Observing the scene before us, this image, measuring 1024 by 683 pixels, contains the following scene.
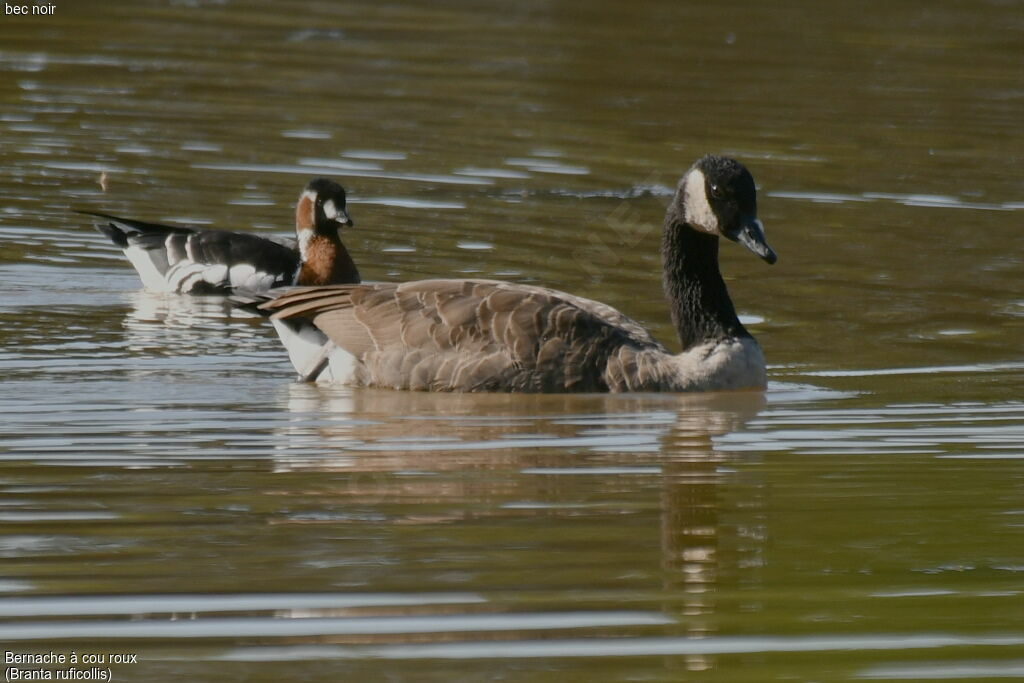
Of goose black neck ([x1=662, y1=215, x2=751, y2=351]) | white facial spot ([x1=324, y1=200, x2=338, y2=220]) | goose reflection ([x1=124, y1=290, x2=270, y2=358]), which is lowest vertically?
goose reflection ([x1=124, y1=290, x2=270, y2=358])

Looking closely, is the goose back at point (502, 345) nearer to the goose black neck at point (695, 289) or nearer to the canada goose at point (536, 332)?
the canada goose at point (536, 332)

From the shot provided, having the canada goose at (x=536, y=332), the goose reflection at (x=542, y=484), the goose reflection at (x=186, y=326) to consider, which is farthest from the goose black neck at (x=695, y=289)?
the goose reflection at (x=186, y=326)

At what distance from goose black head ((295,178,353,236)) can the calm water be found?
0.69 m

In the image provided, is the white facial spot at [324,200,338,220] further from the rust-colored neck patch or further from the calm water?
the calm water

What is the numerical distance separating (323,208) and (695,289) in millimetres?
3710

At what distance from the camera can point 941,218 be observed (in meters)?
16.5

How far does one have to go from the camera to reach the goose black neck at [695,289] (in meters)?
11.5

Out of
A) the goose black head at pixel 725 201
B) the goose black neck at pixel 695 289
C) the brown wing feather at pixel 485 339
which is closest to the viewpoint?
the brown wing feather at pixel 485 339

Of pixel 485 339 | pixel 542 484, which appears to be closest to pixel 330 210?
pixel 485 339

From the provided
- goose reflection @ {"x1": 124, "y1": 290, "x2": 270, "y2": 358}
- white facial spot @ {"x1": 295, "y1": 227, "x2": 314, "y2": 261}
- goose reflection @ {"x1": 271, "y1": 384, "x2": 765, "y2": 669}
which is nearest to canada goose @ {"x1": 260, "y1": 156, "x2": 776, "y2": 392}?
goose reflection @ {"x1": 271, "y1": 384, "x2": 765, "y2": 669}

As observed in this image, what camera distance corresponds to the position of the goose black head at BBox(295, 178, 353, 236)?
560 inches

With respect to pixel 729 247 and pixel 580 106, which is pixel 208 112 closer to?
pixel 580 106

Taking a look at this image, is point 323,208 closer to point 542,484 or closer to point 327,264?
point 327,264

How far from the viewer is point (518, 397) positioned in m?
11.0
